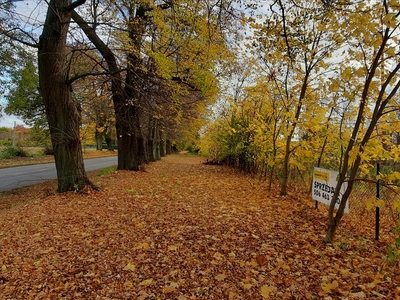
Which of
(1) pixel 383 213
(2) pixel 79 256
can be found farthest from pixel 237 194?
(2) pixel 79 256

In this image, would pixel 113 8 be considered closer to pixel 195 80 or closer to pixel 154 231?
pixel 195 80

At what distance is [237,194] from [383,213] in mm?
3430

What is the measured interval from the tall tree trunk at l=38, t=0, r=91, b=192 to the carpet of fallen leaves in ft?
3.21

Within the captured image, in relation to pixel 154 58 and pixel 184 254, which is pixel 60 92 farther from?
pixel 184 254

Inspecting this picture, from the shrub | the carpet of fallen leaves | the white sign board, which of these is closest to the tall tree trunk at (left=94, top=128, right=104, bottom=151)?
the shrub

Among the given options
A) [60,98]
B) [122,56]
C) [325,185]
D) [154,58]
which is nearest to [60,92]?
[60,98]

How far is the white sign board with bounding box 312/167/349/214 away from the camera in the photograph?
451 centimetres

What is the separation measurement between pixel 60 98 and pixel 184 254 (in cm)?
490

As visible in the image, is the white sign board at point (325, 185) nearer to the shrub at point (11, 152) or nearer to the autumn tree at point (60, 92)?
the autumn tree at point (60, 92)

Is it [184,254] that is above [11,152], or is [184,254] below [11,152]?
below

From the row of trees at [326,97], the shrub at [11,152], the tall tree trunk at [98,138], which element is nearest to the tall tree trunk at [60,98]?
the row of trees at [326,97]

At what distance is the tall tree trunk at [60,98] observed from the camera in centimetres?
593

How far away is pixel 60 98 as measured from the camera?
242 inches

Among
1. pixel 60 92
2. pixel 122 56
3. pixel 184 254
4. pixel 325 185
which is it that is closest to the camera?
pixel 184 254
